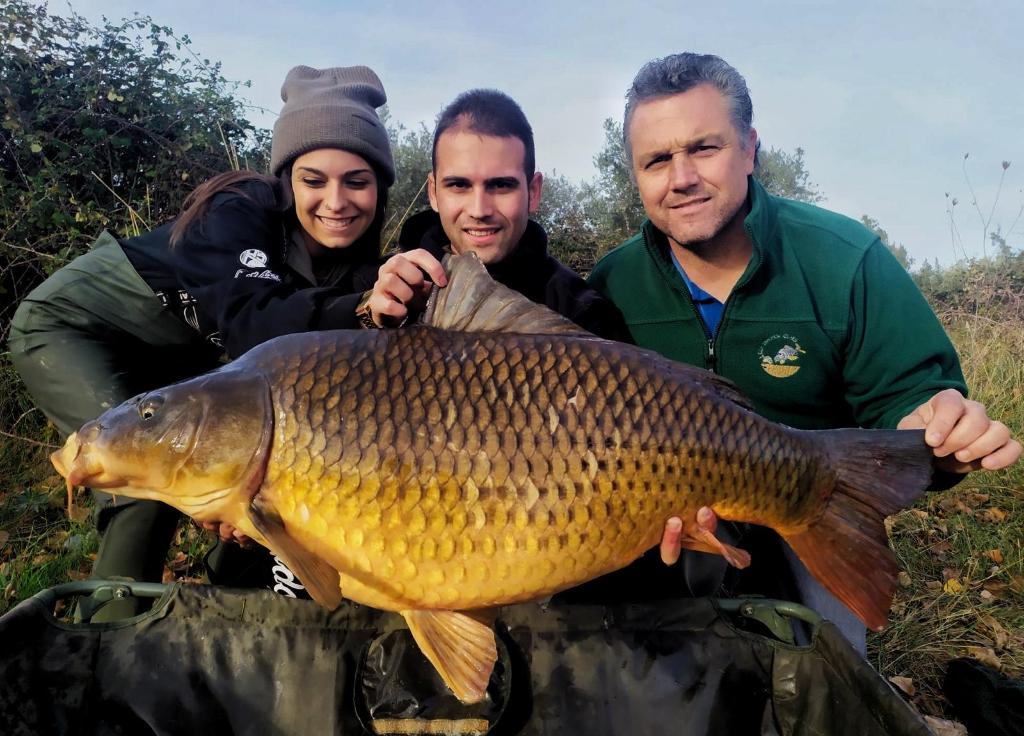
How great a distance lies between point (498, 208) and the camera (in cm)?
173

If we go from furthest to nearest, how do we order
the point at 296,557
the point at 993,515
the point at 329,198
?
the point at 993,515
the point at 329,198
the point at 296,557

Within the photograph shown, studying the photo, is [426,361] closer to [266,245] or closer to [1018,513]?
[266,245]

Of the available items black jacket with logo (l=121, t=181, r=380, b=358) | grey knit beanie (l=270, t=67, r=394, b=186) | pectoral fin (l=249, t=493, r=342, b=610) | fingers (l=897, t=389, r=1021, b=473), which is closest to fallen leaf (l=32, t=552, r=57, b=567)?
black jacket with logo (l=121, t=181, r=380, b=358)

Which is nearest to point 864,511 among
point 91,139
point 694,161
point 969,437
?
point 969,437

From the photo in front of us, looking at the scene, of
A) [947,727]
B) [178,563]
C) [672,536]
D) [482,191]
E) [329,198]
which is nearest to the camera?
[672,536]

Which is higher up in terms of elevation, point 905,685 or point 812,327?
point 812,327

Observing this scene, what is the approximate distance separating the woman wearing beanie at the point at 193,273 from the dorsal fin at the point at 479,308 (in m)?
0.49

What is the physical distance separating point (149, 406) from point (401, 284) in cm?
44

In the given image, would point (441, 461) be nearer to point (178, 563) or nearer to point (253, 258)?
point (253, 258)

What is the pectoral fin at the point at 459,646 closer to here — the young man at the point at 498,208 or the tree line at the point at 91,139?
the young man at the point at 498,208

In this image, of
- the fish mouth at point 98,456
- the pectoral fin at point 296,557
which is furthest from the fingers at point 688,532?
the fish mouth at point 98,456

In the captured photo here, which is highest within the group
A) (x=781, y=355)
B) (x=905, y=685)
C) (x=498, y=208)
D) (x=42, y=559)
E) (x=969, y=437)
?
(x=498, y=208)

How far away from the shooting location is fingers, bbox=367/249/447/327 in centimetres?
117

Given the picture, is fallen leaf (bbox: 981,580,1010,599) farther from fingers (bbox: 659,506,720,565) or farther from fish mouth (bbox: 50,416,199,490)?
fish mouth (bbox: 50,416,199,490)
